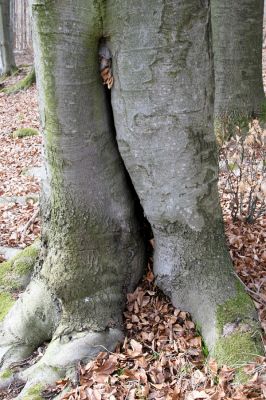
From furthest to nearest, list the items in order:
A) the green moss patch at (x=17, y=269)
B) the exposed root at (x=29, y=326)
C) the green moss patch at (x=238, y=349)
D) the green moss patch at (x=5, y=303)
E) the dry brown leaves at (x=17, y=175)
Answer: the dry brown leaves at (x=17, y=175) → the green moss patch at (x=17, y=269) → the green moss patch at (x=5, y=303) → the exposed root at (x=29, y=326) → the green moss patch at (x=238, y=349)

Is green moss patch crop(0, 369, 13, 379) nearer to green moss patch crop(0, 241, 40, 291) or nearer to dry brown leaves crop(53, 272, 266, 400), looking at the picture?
dry brown leaves crop(53, 272, 266, 400)

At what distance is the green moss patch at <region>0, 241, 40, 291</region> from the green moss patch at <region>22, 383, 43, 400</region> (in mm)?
1113

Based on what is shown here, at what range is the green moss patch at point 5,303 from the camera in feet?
12.4

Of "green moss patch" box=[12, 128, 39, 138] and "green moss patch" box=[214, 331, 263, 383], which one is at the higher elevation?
"green moss patch" box=[12, 128, 39, 138]

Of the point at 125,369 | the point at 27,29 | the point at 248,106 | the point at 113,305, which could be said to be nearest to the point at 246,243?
the point at 113,305

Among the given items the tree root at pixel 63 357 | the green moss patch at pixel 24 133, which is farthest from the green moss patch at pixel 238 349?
the green moss patch at pixel 24 133

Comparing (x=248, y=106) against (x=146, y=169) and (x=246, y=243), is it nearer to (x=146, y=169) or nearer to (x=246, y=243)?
(x=246, y=243)

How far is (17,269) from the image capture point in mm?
4051

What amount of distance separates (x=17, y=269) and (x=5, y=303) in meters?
0.32

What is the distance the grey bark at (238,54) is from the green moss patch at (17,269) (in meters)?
3.62

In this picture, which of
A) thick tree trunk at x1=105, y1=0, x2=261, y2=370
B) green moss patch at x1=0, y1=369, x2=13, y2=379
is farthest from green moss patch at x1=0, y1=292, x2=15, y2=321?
thick tree trunk at x1=105, y1=0, x2=261, y2=370

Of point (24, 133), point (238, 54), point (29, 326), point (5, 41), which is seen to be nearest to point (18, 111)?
point (24, 133)

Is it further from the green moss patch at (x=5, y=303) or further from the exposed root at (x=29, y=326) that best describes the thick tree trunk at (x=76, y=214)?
the green moss patch at (x=5, y=303)

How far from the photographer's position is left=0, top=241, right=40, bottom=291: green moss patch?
13.2ft
